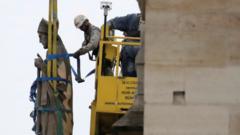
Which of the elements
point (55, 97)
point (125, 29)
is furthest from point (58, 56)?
point (125, 29)

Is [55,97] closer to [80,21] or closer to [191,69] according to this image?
[80,21]

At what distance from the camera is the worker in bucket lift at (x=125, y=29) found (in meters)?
36.0

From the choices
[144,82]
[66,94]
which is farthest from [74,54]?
[144,82]

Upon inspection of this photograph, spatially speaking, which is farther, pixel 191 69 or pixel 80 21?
pixel 80 21

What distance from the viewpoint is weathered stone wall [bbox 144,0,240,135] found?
27438 millimetres

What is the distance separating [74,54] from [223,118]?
27.4 ft

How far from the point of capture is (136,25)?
3619 centimetres

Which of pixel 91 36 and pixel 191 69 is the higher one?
pixel 91 36

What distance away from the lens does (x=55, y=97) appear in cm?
3478

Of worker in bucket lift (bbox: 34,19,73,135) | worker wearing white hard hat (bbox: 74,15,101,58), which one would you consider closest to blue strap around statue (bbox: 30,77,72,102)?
worker in bucket lift (bbox: 34,19,73,135)

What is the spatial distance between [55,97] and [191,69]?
754 cm

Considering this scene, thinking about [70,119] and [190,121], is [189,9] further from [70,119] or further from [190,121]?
[70,119]

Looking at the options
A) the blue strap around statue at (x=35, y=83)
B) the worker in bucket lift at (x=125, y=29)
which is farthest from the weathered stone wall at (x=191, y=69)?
the worker in bucket lift at (x=125, y=29)

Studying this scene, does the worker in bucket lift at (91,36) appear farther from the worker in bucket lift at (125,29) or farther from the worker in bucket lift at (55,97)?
the worker in bucket lift at (55,97)
